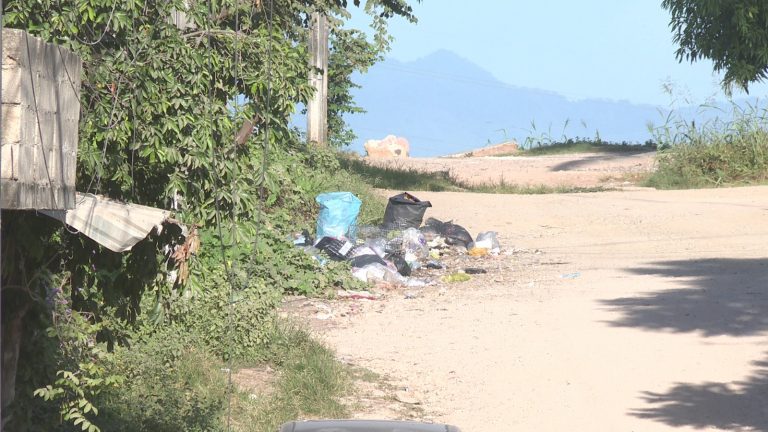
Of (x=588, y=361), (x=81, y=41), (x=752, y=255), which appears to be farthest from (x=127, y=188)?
(x=752, y=255)

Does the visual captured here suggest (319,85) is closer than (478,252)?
No

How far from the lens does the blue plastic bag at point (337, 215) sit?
16.5 m

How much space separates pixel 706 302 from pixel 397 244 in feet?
16.4

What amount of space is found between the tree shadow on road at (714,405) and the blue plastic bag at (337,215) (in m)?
7.10

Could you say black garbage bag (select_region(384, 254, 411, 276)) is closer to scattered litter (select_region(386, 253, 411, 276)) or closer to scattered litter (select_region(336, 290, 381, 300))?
scattered litter (select_region(386, 253, 411, 276))

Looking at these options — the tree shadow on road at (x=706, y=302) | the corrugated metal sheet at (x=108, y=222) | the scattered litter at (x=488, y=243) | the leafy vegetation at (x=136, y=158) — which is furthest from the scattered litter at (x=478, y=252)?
the corrugated metal sheet at (x=108, y=222)

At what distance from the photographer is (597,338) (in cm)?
1195

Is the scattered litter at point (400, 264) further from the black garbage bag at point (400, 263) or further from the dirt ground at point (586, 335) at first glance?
the dirt ground at point (586, 335)

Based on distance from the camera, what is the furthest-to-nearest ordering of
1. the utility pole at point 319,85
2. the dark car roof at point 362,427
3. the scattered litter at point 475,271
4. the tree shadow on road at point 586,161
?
1. the tree shadow on road at point 586,161
2. the utility pole at point 319,85
3. the scattered litter at point 475,271
4. the dark car roof at point 362,427

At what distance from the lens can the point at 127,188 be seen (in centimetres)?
642

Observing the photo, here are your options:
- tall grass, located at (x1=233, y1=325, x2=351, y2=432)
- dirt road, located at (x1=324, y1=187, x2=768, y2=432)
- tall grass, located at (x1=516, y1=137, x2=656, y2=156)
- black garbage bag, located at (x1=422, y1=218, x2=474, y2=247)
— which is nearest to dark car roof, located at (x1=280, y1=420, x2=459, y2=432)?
tall grass, located at (x1=233, y1=325, x2=351, y2=432)

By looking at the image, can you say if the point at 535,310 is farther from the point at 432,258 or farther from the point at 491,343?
the point at 432,258

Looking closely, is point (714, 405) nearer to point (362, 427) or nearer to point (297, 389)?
point (297, 389)

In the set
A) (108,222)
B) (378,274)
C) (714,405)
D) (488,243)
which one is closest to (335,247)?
(378,274)
